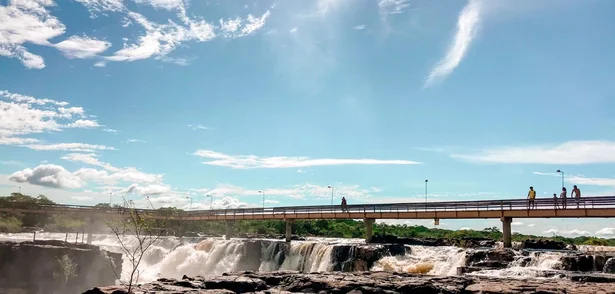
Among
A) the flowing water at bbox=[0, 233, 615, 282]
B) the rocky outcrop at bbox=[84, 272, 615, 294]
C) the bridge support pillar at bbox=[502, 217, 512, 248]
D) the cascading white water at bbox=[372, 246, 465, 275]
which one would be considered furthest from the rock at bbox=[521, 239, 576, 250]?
the rocky outcrop at bbox=[84, 272, 615, 294]

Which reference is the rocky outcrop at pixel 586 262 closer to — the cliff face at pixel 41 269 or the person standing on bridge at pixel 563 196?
the person standing on bridge at pixel 563 196

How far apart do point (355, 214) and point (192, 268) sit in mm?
17107

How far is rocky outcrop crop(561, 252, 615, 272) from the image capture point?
1010 inches

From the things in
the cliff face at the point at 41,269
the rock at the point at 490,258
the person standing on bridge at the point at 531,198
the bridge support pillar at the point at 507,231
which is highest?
the person standing on bridge at the point at 531,198

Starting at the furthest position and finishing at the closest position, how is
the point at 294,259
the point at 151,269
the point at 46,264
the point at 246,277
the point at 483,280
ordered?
the point at 151,269, the point at 294,259, the point at 46,264, the point at 246,277, the point at 483,280

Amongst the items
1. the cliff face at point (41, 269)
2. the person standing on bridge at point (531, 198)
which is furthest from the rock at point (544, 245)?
the cliff face at point (41, 269)

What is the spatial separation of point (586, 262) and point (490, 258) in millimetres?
4973

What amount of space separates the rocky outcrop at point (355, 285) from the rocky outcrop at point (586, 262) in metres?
11.4

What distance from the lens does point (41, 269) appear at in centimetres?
3528

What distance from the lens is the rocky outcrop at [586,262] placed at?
2566 cm

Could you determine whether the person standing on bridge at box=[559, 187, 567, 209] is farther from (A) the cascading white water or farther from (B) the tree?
(B) the tree

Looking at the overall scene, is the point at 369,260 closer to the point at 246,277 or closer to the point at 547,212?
the point at 547,212

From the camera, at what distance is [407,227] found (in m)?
128

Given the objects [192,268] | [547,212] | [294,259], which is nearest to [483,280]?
[547,212]
